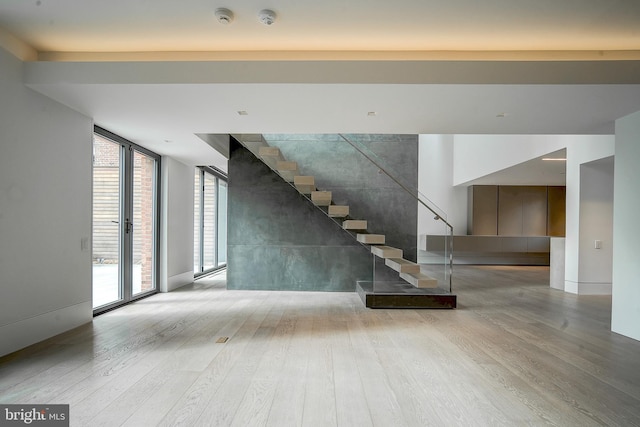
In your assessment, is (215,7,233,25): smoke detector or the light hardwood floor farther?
(215,7,233,25): smoke detector

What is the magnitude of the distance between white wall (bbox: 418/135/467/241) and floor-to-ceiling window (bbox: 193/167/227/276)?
6.12 meters

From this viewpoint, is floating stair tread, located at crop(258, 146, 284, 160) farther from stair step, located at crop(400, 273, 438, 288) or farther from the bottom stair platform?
stair step, located at crop(400, 273, 438, 288)

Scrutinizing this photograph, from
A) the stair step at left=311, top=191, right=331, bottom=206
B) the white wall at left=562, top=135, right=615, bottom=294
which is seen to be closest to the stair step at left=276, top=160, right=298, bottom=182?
the stair step at left=311, top=191, right=331, bottom=206

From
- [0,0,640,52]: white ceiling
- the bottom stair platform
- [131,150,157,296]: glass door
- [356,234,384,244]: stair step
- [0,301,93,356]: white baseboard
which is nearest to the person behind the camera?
[0,0,640,52]: white ceiling

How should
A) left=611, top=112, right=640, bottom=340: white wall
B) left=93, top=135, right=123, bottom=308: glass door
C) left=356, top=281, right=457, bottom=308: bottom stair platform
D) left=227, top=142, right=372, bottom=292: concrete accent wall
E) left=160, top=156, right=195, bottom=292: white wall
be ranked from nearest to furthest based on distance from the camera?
1. left=611, top=112, right=640, bottom=340: white wall
2. left=93, top=135, right=123, bottom=308: glass door
3. left=356, top=281, right=457, bottom=308: bottom stair platform
4. left=160, top=156, right=195, bottom=292: white wall
5. left=227, top=142, right=372, bottom=292: concrete accent wall

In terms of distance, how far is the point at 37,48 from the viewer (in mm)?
3625

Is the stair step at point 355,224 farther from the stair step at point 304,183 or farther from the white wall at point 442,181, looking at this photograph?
the white wall at point 442,181

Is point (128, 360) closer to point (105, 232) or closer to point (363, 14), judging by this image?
point (105, 232)

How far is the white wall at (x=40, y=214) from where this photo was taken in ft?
10.9

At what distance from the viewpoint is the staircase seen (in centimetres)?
544

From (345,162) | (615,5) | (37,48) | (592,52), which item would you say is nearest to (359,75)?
(615,5)

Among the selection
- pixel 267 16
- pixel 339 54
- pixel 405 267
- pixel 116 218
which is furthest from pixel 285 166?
pixel 267 16

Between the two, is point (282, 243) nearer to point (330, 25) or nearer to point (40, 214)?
point (40, 214)

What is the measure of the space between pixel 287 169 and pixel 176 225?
8.02ft
